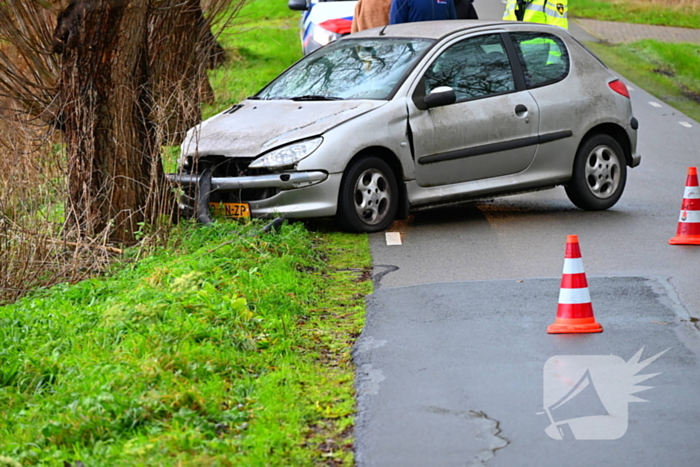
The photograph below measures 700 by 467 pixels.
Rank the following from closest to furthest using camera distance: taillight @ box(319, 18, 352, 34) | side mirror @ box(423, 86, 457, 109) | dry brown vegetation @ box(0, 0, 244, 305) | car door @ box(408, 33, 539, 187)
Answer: dry brown vegetation @ box(0, 0, 244, 305) → side mirror @ box(423, 86, 457, 109) → car door @ box(408, 33, 539, 187) → taillight @ box(319, 18, 352, 34)

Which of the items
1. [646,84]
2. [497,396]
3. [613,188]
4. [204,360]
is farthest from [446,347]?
[646,84]

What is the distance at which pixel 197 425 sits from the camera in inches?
194

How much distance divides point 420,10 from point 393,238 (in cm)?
382

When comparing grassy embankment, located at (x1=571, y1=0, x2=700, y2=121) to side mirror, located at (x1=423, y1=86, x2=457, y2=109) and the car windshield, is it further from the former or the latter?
side mirror, located at (x1=423, y1=86, x2=457, y2=109)

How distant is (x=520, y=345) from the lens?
6.36 meters

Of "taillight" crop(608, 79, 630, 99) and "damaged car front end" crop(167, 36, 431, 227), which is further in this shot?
"taillight" crop(608, 79, 630, 99)

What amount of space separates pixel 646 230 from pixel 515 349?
411cm

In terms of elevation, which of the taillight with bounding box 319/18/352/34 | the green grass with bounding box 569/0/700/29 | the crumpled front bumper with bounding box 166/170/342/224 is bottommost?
the green grass with bounding box 569/0/700/29

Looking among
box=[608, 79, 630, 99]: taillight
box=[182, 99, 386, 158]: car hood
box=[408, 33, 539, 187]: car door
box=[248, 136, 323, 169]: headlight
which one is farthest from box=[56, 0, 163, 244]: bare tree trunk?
box=[608, 79, 630, 99]: taillight

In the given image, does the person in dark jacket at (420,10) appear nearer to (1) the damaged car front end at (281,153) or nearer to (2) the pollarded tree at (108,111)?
(1) the damaged car front end at (281,153)

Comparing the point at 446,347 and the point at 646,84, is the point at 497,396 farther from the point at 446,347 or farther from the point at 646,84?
the point at 646,84

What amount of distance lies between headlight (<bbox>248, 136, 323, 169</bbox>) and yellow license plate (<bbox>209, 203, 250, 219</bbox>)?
0.34 m

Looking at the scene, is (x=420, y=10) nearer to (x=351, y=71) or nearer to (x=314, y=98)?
(x=351, y=71)

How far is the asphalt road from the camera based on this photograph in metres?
4.88
